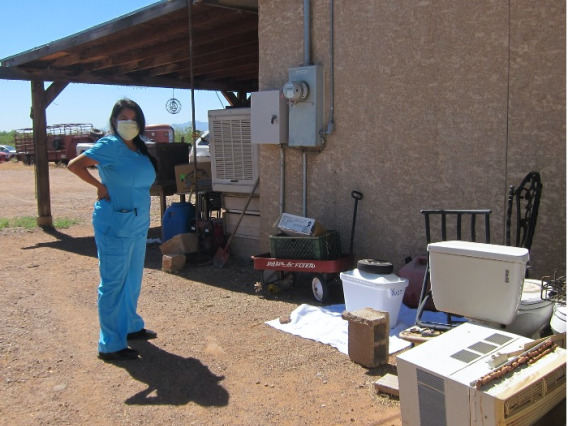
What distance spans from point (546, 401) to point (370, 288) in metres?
2.32

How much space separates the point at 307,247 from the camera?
6.20 m

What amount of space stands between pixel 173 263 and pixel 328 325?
9.58 ft

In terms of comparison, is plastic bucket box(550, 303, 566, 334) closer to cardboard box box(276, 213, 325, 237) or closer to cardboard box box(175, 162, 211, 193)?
cardboard box box(276, 213, 325, 237)

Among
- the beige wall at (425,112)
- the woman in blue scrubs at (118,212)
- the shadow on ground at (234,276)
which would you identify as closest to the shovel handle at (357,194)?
the beige wall at (425,112)

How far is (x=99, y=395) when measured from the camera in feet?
13.2

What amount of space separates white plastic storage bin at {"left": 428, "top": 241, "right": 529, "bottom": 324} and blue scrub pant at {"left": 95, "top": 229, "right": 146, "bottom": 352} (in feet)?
7.39

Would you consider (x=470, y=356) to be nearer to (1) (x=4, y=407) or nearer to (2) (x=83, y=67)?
(1) (x=4, y=407)

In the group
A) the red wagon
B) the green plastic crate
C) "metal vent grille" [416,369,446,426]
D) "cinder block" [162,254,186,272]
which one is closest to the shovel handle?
the green plastic crate

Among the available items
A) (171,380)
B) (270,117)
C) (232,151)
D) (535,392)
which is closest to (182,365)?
→ (171,380)

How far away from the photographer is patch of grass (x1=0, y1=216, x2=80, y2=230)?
11.5 metres

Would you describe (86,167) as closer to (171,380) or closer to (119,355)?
(119,355)

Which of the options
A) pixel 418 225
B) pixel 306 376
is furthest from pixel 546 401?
pixel 418 225

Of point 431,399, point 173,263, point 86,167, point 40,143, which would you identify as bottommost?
point 173,263

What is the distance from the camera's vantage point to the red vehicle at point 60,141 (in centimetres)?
2922
